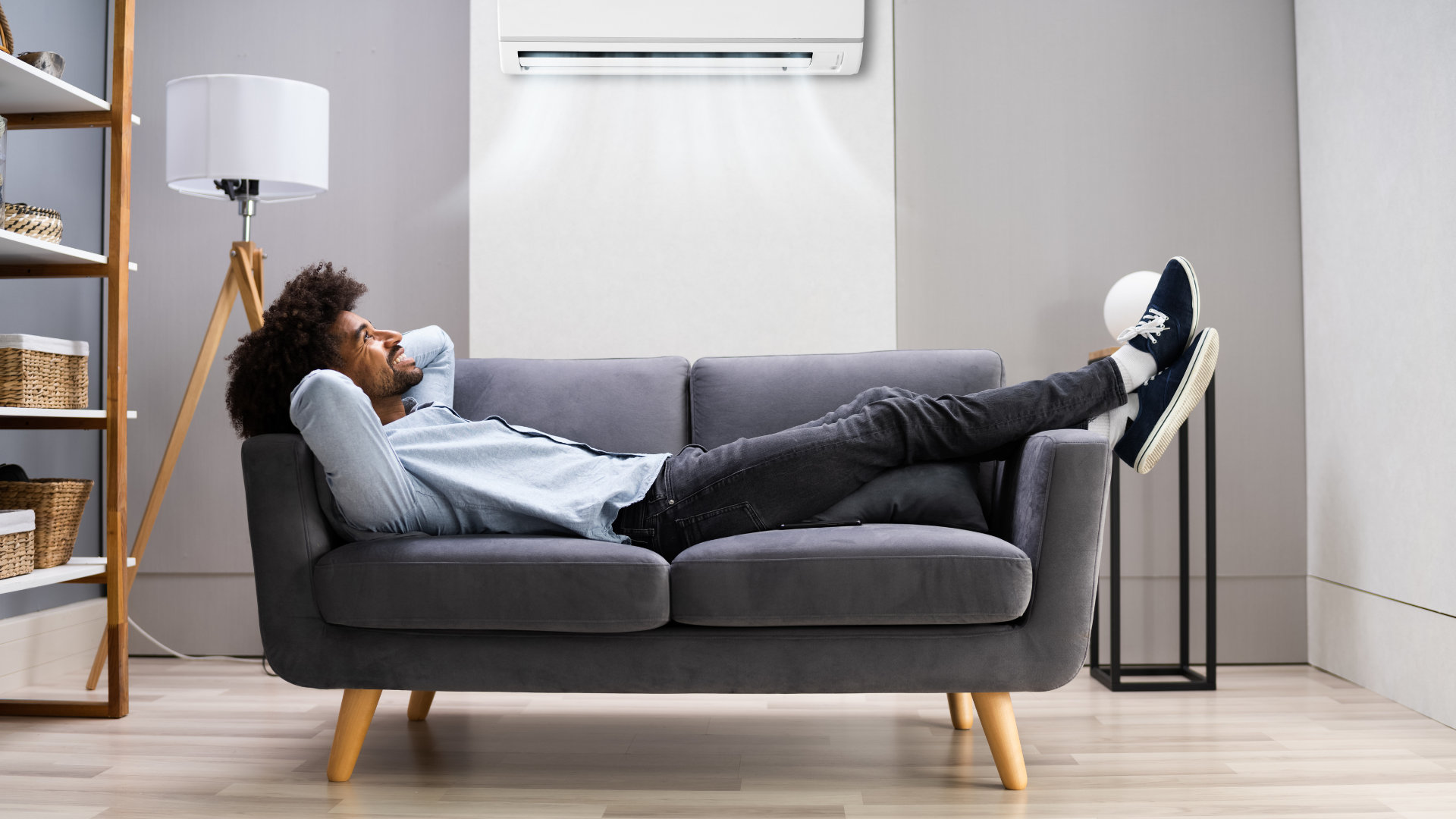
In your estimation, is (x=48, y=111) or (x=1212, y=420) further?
(x=1212, y=420)

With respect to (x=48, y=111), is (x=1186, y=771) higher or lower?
lower

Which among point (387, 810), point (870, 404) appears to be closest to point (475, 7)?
point (870, 404)

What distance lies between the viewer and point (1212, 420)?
8.31ft

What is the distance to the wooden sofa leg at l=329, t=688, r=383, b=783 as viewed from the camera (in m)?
1.72

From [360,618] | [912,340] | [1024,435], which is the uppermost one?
[912,340]

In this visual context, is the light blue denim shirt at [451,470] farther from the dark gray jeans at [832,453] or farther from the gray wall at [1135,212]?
the gray wall at [1135,212]

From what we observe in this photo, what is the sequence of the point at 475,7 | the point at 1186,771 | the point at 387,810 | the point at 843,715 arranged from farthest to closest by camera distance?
the point at 475,7, the point at 843,715, the point at 1186,771, the point at 387,810

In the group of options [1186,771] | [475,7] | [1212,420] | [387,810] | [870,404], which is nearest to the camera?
[387,810]

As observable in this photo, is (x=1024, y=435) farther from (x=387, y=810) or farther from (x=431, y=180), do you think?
(x=431, y=180)

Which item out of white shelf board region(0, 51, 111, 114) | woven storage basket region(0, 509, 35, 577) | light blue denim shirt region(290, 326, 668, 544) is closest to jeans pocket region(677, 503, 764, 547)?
light blue denim shirt region(290, 326, 668, 544)

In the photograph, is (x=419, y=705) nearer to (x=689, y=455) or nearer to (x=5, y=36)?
(x=689, y=455)

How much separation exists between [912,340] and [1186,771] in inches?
57.1

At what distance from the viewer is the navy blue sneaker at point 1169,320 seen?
1959mm

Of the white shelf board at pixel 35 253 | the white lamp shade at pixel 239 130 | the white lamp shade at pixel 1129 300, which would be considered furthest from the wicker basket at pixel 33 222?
the white lamp shade at pixel 1129 300
